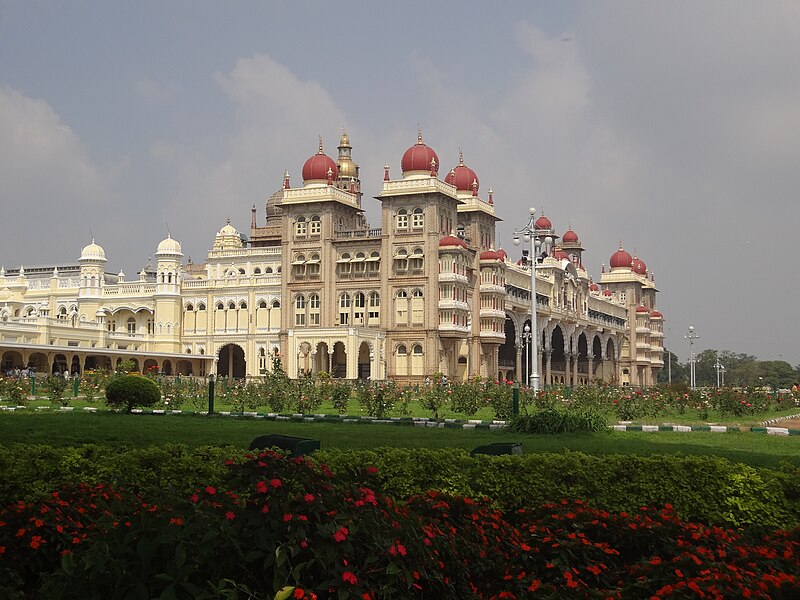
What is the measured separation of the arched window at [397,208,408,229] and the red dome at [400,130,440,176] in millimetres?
2855

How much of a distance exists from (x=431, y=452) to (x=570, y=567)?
3363 mm

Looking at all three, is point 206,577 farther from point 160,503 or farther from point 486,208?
point 486,208

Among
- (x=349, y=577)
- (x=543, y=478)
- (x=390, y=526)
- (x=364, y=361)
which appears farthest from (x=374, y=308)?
(x=349, y=577)

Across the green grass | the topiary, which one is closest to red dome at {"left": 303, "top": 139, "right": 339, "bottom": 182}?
the topiary

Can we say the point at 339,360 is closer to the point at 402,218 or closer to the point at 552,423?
the point at 402,218

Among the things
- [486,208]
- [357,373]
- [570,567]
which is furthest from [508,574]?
[486,208]

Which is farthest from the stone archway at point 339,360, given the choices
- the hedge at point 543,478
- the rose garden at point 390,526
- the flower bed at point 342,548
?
the flower bed at point 342,548

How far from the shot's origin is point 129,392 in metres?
28.0

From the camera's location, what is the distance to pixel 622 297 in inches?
3974

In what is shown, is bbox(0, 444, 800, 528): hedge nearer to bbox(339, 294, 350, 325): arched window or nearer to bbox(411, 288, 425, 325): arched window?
bbox(411, 288, 425, 325): arched window

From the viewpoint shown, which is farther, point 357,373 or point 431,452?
point 357,373

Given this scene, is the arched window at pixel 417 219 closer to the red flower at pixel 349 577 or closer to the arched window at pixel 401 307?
the arched window at pixel 401 307

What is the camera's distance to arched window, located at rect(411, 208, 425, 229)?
201 feet

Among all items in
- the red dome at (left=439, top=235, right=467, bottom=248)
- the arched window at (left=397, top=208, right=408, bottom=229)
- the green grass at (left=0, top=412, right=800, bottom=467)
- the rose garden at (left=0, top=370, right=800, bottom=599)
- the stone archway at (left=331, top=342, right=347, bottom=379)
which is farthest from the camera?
the stone archway at (left=331, top=342, right=347, bottom=379)
